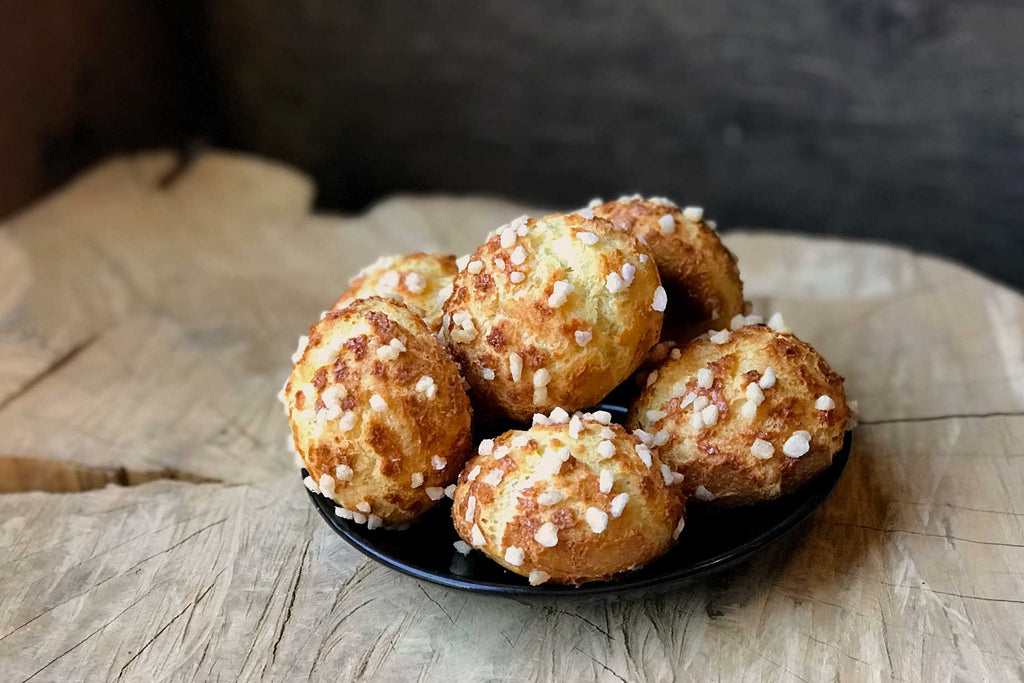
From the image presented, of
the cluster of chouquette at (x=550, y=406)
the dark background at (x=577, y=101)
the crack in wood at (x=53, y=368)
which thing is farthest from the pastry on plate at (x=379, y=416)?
the dark background at (x=577, y=101)

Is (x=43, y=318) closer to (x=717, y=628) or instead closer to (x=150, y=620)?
(x=150, y=620)

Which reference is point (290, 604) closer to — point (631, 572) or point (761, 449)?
point (631, 572)

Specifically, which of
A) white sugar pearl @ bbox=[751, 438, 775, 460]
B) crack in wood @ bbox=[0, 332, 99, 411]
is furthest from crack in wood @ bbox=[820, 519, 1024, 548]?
crack in wood @ bbox=[0, 332, 99, 411]

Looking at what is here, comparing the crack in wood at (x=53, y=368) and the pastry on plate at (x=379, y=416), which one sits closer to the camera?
the pastry on plate at (x=379, y=416)

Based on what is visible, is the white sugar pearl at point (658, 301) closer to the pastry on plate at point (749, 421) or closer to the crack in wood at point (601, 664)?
the pastry on plate at point (749, 421)

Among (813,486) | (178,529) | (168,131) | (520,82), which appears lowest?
(168,131)

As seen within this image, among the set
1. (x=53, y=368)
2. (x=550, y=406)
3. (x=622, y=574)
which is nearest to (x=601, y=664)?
(x=622, y=574)

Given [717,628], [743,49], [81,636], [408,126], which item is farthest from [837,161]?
[81,636]
